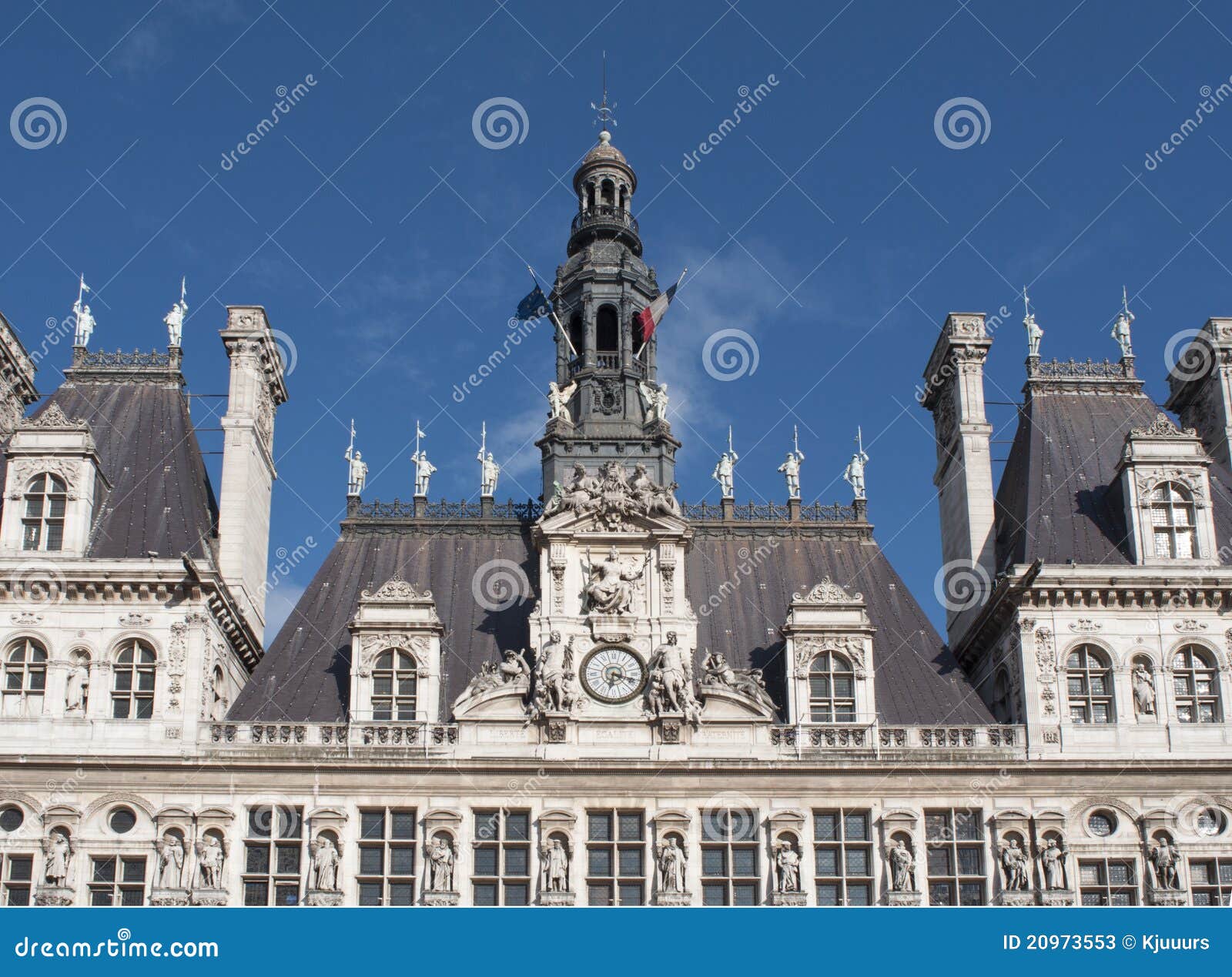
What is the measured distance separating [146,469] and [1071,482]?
1059 inches

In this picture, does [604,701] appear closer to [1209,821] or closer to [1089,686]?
[1089,686]

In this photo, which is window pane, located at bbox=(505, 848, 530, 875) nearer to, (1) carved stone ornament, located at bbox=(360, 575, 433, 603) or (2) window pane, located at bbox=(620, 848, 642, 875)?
(2) window pane, located at bbox=(620, 848, 642, 875)

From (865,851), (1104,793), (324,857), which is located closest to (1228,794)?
(1104,793)

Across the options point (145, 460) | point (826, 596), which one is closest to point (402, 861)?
point (826, 596)

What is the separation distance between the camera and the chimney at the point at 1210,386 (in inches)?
2144

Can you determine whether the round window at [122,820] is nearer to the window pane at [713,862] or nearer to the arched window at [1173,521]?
the window pane at [713,862]

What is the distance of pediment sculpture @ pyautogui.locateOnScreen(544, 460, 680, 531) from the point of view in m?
47.4

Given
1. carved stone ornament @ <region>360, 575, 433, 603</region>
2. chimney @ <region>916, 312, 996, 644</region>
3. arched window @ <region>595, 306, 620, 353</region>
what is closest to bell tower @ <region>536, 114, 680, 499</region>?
arched window @ <region>595, 306, 620, 353</region>

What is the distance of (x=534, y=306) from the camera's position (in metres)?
56.2

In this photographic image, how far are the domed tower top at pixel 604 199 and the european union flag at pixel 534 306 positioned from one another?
252cm

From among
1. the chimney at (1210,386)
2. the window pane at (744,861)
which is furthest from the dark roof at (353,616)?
the chimney at (1210,386)

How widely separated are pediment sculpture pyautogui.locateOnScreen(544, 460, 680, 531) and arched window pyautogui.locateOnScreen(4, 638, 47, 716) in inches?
540
